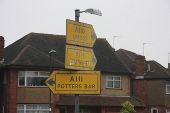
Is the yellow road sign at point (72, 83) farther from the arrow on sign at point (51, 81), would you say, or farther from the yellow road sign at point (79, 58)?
the yellow road sign at point (79, 58)

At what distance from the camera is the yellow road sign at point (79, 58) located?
30.2 ft

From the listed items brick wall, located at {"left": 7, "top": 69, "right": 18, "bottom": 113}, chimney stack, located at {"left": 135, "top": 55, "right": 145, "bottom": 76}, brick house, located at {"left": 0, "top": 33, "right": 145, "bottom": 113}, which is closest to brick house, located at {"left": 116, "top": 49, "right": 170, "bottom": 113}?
A: chimney stack, located at {"left": 135, "top": 55, "right": 145, "bottom": 76}

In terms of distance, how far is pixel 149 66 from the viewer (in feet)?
156

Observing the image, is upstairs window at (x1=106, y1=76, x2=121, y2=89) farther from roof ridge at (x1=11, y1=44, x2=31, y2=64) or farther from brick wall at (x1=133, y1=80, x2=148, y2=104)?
roof ridge at (x1=11, y1=44, x2=31, y2=64)

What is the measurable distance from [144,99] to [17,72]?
15147 millimetres

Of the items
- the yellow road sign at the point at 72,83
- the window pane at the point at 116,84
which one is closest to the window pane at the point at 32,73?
the window pane at the point at 116,84

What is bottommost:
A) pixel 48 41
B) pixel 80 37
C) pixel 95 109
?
pixel 95 109

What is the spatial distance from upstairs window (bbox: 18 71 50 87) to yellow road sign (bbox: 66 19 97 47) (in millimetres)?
26057

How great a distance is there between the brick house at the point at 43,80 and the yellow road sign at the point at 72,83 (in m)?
23.0

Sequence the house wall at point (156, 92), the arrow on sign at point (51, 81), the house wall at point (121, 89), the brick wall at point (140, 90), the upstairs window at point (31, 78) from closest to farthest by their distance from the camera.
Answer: the arrow on sign at point (51, 81)
the upstairs window at point (31, 78)
the house wall at point (121, 89)
the brick wall at point (140, 90)
the house wall at point (156, 92)

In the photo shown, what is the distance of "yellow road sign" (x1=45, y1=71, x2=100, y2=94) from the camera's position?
9422mm

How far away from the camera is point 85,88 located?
31.4ft

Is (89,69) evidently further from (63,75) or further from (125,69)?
(125,69)

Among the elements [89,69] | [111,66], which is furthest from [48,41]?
[89,69]
